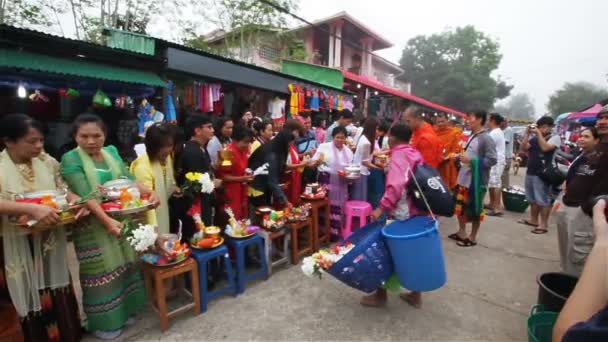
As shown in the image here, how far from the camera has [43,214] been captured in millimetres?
1875

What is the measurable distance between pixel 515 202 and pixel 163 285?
704 cm

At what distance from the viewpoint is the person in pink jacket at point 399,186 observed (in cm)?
268

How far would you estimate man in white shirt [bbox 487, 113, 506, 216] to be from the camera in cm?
561

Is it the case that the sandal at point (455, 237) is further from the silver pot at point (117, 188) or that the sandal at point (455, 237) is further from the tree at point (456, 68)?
the tree at point (456, 68)

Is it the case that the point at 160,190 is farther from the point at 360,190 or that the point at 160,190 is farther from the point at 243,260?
the point at 360,190

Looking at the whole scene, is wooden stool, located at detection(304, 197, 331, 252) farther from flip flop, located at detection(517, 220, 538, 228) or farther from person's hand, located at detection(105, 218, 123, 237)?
flip flop, located at detection(517, 220, 538, 228)

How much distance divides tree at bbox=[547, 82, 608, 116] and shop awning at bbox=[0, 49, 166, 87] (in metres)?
64.8

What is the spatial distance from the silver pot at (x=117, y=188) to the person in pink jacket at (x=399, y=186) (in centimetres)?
204

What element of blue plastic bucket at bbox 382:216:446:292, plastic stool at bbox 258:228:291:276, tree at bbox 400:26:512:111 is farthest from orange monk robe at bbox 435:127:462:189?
tree at bbox 400:26:512:111

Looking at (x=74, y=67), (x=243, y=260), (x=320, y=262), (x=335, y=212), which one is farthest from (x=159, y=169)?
(x=74, y=67)

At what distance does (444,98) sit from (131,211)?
42.7m

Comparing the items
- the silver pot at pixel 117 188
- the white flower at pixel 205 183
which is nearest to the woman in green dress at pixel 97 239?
the silver pot at pixel 117 188

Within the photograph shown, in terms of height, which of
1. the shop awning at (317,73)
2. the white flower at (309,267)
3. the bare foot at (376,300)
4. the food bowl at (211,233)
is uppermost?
the shop awning at (317,73)

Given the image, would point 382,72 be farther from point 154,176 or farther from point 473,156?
point 154,176
